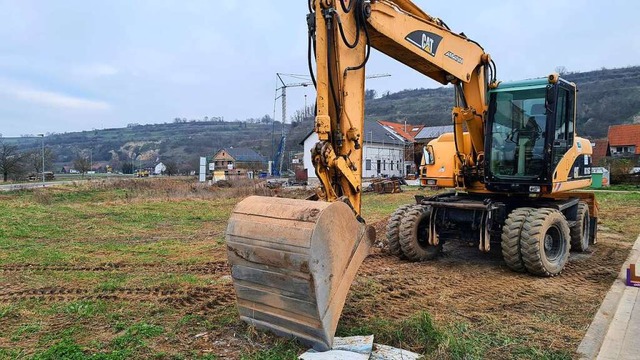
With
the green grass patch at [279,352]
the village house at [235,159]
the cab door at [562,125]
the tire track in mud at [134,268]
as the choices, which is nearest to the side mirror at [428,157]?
the cab door at [562,125]

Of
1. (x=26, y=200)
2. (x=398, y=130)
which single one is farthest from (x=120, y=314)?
(x=398, y=130)

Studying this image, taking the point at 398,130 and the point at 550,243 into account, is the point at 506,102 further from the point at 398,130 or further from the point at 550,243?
the point at 398,130

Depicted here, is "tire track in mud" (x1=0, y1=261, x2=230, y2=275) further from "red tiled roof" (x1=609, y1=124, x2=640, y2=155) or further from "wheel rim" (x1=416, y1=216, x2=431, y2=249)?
"red tiled roof" (x1=609, y1=124, x2=640, y2=155)

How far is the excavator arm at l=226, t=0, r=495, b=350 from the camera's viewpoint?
3652mm

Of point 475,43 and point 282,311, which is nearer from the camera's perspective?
point 282,311

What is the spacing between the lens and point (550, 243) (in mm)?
7195

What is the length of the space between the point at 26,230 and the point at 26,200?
1074 centimetres

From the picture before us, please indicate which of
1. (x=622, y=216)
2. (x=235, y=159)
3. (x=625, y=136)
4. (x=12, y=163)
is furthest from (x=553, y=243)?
(x=235, y=159)

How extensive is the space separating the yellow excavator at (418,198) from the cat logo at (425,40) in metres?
0.02

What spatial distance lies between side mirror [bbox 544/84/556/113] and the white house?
37.1m

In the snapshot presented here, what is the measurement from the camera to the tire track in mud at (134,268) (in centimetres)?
709

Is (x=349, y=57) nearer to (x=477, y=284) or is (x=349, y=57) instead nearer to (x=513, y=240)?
(x=477, y=284)

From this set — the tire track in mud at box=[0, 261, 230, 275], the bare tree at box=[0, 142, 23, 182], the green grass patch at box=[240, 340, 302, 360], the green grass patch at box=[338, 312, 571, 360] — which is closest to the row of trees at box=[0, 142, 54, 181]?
the bare tree at box=[0, 142, 23, 182]

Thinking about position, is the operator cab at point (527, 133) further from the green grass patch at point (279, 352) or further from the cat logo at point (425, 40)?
the green grass patch at point (279, 352)
